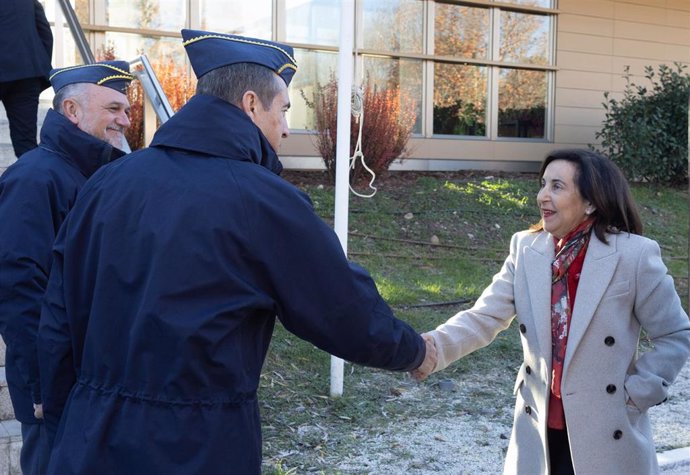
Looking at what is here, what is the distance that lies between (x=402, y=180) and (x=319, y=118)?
64.7 inches

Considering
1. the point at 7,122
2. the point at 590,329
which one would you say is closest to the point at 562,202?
the point at 590,329

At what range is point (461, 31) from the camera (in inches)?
595

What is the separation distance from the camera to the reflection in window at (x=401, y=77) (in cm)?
1425

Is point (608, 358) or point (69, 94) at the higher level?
point (69, 94)

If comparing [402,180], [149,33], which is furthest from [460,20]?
[149,33]

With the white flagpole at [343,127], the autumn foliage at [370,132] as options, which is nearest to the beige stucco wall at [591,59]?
the autumn foliage at [370,132]

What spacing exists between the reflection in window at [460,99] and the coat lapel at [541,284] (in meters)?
11.5

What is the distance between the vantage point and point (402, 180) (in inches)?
502

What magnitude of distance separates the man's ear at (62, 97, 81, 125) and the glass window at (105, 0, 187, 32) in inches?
360

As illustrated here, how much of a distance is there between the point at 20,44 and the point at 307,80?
23.9 ft

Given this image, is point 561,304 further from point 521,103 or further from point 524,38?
point 524,38

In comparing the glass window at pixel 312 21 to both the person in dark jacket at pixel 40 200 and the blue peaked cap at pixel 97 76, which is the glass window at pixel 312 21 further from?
the person in dark jacket at pixel 40 200

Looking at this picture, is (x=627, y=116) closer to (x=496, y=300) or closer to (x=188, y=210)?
(x=496, y=300)

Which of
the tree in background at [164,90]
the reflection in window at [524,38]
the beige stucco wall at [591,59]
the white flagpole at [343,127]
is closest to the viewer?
the white flagpole at [343,127]
